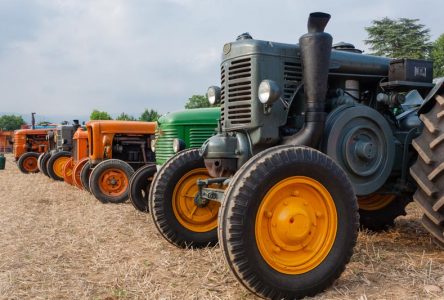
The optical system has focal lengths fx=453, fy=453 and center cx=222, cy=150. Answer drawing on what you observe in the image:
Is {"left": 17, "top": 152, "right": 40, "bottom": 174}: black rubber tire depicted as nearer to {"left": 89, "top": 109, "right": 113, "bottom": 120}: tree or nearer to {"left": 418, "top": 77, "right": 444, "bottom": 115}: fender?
{"left": 418, "top": 77, "right": 444, "bottom": 115}: fender

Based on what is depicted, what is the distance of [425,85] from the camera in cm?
400

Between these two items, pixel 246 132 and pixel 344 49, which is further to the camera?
pixel 344 49

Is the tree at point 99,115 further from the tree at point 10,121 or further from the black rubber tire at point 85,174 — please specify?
the black rubber tire at point 85,174

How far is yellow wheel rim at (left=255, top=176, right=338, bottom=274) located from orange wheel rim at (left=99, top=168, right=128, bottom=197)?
5.37 m

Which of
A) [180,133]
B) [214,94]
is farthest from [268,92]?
[180,133]

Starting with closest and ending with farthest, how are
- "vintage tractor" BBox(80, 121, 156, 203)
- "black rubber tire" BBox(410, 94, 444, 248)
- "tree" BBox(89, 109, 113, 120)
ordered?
"black rubber tire" BBox(410, 94, 444, 248) < "vintage tractor" BBox(80, 121, 156, 203) < "tree" BBox(89, 109, 113, 120)

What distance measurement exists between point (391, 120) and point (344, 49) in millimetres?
763

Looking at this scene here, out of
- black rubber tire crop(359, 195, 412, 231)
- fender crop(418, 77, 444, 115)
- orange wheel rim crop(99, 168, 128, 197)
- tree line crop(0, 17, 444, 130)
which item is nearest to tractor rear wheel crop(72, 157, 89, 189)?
orange wheel rim crop(99, 168, 128, 197)

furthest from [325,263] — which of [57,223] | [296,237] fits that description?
[57,223]

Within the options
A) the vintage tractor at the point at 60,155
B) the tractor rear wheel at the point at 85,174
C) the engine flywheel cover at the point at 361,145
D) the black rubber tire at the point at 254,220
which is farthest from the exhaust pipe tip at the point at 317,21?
the vintage tractor at the point at 60,155

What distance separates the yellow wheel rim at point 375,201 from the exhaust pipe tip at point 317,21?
1858 millimetres

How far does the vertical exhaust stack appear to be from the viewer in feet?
10.7

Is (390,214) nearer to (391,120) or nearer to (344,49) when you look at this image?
(391,120)

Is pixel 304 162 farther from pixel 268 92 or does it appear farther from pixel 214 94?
pixel 214 94
